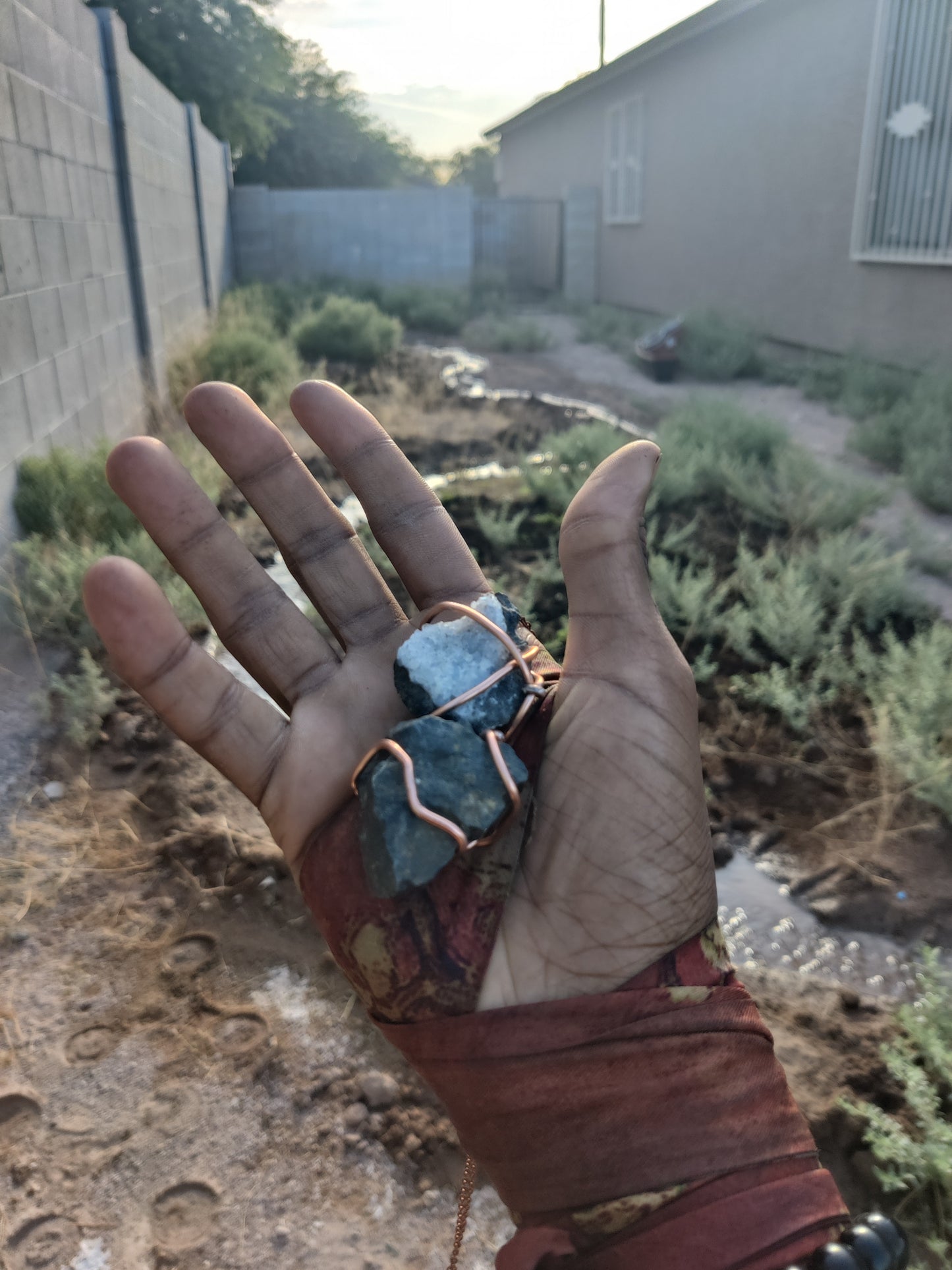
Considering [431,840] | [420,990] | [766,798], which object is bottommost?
[766,798]

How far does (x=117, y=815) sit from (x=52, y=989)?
621 millimetres

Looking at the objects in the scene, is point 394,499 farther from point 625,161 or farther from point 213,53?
point 213,53

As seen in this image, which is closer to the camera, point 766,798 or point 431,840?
point 431,840

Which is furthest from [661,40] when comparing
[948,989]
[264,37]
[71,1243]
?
[71,1243]

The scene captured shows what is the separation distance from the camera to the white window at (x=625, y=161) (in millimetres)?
14625

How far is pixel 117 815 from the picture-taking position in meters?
2.63

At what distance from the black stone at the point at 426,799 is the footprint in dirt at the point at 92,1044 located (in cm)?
102

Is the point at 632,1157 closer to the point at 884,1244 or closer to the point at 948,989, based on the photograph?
the point at 884,1244

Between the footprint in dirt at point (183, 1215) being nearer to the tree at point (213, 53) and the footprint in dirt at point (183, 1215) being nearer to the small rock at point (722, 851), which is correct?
the small rock at point (722, 851)

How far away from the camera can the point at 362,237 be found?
55.0 ft

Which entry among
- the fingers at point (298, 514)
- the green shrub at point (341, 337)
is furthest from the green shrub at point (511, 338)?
the fingers at point (298, 514)

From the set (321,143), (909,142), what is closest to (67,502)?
(909,142)

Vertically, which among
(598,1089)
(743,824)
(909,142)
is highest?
(909,142)

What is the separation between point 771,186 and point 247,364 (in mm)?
6489
